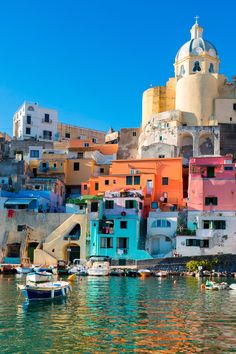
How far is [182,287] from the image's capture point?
4156cm

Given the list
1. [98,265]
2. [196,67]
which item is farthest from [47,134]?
[98,265]

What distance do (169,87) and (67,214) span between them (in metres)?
29.7

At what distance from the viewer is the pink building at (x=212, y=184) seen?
6106cm

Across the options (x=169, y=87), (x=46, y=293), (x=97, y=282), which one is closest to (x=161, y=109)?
(x=169, y=87)

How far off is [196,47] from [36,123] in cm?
2817

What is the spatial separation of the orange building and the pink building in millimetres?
3026

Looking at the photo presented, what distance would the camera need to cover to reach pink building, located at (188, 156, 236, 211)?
6106 centimetres

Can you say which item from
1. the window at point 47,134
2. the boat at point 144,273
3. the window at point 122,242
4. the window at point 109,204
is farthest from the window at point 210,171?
the window at point 47,134

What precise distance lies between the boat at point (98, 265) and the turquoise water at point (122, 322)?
12617mm

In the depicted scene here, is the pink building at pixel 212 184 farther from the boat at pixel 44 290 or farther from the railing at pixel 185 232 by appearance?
the boat at pixel 44 290

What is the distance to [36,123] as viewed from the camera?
288 feet

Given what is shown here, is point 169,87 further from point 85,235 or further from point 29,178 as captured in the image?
point 85,235

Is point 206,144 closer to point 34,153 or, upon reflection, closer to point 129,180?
point 129,180

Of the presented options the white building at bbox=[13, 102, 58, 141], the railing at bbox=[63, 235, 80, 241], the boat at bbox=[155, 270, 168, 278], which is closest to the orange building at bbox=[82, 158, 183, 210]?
the railing at bbox=[63, 235, 80, 241]
